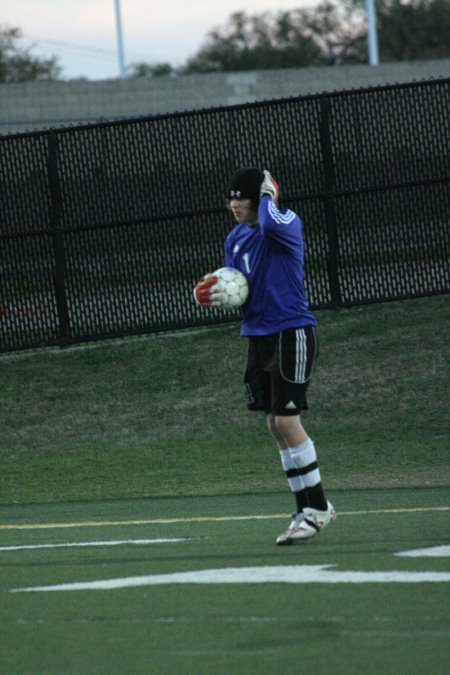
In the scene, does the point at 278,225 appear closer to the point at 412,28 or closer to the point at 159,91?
the point at 159,91

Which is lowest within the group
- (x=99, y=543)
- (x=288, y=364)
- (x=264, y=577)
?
(x=99, y=543)

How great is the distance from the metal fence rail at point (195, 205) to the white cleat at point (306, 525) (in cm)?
948

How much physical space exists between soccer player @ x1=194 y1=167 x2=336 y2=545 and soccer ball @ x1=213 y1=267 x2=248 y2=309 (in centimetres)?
7

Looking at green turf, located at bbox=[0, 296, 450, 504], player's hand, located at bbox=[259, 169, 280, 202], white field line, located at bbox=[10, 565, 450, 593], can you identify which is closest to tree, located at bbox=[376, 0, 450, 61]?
green turf, located at bbox=[0, 296, 450, 504]

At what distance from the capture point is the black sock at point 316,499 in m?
8.34

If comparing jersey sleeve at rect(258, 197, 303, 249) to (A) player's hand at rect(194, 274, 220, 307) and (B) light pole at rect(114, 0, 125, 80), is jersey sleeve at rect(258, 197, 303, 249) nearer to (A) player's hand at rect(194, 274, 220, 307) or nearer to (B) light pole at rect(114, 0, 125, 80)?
(A) player's hand at rect(194, 274, 220, 307)

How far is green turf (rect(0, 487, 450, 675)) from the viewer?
491 centimetres

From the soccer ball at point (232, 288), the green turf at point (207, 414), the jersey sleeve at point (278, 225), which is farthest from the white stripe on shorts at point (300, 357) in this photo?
the green turf at point (207, 414)

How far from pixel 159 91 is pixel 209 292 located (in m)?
29.6

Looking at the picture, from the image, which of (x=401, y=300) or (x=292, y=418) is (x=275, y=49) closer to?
(x=401, y=300)

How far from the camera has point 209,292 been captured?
28.3 feet

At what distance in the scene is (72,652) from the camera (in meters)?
5.22

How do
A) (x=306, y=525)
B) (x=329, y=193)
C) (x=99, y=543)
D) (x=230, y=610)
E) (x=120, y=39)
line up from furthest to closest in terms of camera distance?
(x=120, y=39) < (x=329, y=193) < (x=99, y=543) < (x=306, y=525) < (x=230, y=610)

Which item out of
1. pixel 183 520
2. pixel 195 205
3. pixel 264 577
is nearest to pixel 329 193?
pixel 195 205
